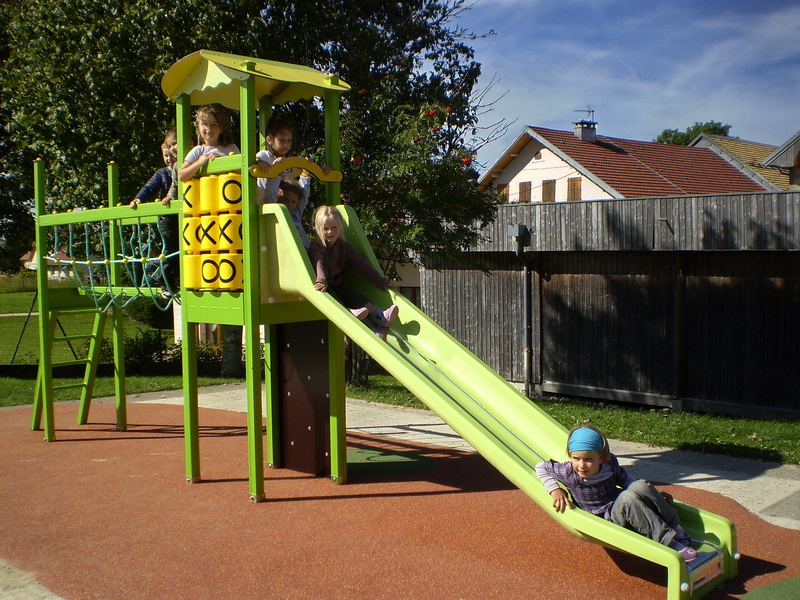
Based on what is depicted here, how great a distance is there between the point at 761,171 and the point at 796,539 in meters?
28.5

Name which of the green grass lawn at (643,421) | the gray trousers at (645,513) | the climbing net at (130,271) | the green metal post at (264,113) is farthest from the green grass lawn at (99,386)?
the gray trousers at (645,513)

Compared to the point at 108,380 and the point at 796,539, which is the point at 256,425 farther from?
the point at 108,380

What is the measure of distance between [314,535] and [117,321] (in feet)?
16.6

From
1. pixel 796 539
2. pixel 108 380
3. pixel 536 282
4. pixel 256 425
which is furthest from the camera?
pixel 108 380

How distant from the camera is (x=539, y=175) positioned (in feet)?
96.2

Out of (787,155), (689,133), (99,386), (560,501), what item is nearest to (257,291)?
(560,501)

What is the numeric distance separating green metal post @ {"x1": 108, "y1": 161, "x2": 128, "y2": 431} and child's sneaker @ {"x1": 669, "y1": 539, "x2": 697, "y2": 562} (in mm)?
6558

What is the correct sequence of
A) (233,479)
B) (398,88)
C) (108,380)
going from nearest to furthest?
1. (233,479)
2. (398,88)
3. (108,380)

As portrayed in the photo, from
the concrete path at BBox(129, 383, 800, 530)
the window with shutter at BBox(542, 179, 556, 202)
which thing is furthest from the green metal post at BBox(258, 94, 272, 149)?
the window with shutter at BBox(542, 179, 556, 202)

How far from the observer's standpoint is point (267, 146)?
24.7ft

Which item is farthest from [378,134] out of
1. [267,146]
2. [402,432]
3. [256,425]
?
[256,425]

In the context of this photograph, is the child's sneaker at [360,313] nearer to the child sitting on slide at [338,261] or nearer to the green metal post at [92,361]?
the child sitting on slide at [338,261]

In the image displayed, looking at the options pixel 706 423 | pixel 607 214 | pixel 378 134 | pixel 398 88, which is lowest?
pixel 706 423

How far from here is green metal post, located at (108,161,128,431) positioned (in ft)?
29.2
